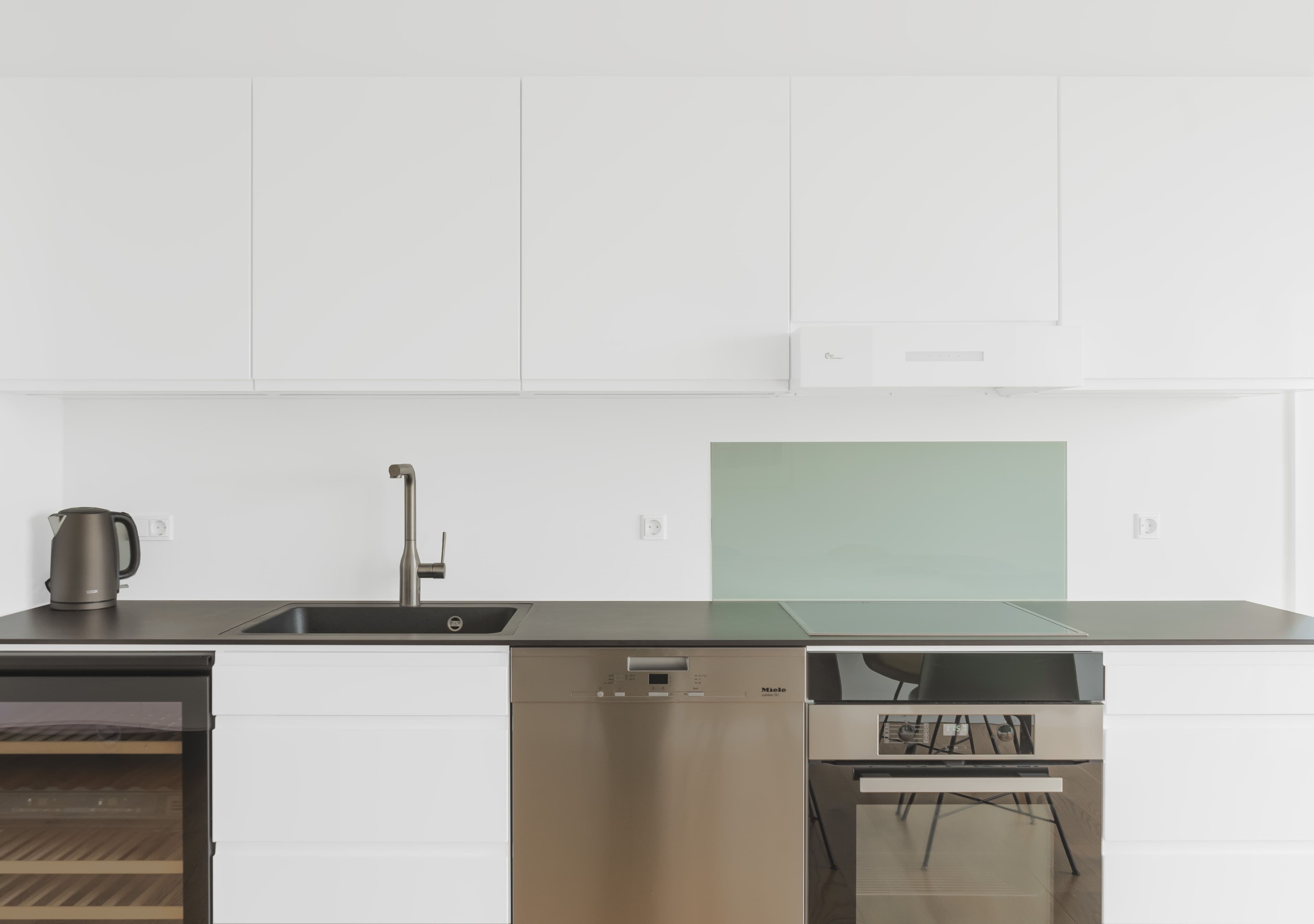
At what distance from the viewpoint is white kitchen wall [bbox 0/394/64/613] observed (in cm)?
212

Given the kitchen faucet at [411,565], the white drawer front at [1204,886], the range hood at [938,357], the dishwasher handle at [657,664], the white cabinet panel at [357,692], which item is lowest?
the white drawer front at [1204,886]

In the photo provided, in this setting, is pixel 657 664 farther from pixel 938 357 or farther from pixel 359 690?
pixel 938 357

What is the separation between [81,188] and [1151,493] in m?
2.95

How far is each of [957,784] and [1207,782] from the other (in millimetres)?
573

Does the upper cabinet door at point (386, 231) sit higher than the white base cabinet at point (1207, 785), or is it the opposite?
the upper cabinet door at point (386, 231)

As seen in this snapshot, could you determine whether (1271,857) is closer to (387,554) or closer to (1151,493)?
(1151,493)

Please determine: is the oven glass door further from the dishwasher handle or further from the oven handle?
the dishwasher handle

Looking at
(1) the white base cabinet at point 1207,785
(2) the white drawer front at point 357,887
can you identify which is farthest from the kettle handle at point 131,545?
(1) the white base cabinet at point 1207,785

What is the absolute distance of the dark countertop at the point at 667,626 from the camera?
181 centimetres

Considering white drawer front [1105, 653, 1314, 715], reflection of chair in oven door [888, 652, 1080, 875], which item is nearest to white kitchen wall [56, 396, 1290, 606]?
white drawer front [1105, 653, 1314, 715]

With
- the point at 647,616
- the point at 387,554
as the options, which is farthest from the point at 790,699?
the point at 387,554

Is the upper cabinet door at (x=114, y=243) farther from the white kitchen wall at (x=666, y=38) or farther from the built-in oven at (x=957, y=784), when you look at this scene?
the built-in oven at (x=957, y=784)

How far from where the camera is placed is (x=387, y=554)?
2.34 m

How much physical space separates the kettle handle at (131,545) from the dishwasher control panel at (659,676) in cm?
114
